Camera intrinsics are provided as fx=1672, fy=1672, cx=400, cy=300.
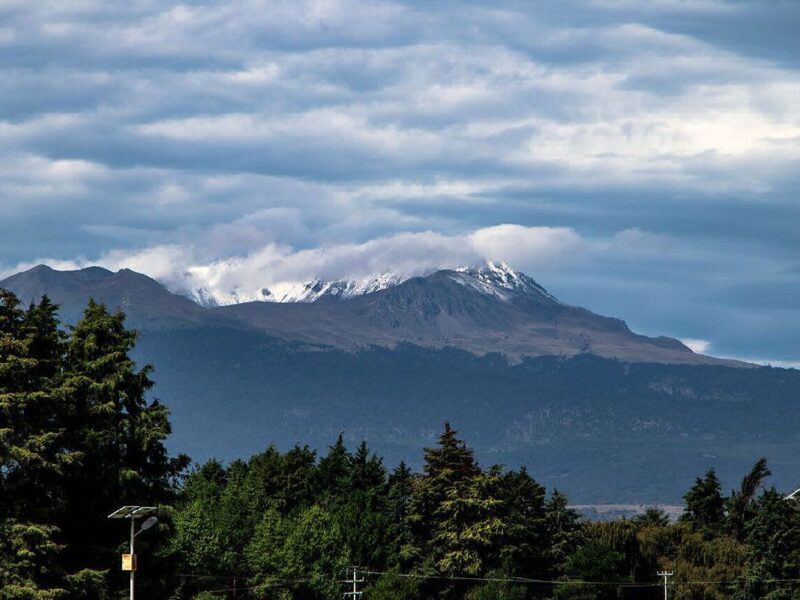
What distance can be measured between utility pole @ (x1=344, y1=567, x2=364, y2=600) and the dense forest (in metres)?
0.76

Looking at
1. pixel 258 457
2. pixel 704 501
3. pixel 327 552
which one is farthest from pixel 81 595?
pixel 704 501

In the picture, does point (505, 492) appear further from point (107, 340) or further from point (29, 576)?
point (29, 576)

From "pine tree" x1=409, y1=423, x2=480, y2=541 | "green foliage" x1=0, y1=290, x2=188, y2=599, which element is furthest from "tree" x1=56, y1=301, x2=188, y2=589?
"pine tree" x1=409, y1=423, x2=480, y2=541

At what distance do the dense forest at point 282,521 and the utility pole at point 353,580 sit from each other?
0.76m

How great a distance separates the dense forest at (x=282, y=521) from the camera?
82.2 m

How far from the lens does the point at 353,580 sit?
13162 cm

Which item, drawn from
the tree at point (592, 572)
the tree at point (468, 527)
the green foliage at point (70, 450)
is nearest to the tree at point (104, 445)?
the green foliage at point (70, 450)

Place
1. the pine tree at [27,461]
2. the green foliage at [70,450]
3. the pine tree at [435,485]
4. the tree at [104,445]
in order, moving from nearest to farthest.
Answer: the pine tree at [27,461]
the green foliage at [70,450]
the tree at [104,445]
the pine tree at [435,485]

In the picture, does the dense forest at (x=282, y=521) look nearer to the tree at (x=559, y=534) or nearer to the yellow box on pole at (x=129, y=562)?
the tree at (x=559, y=534)

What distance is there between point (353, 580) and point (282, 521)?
24.5 ft

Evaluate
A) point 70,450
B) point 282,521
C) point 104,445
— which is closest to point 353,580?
point 282,521

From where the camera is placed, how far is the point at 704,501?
174500 mm

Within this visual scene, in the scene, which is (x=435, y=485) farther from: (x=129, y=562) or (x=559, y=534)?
(x=129, y=562)

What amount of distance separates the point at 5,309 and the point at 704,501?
350 feet
